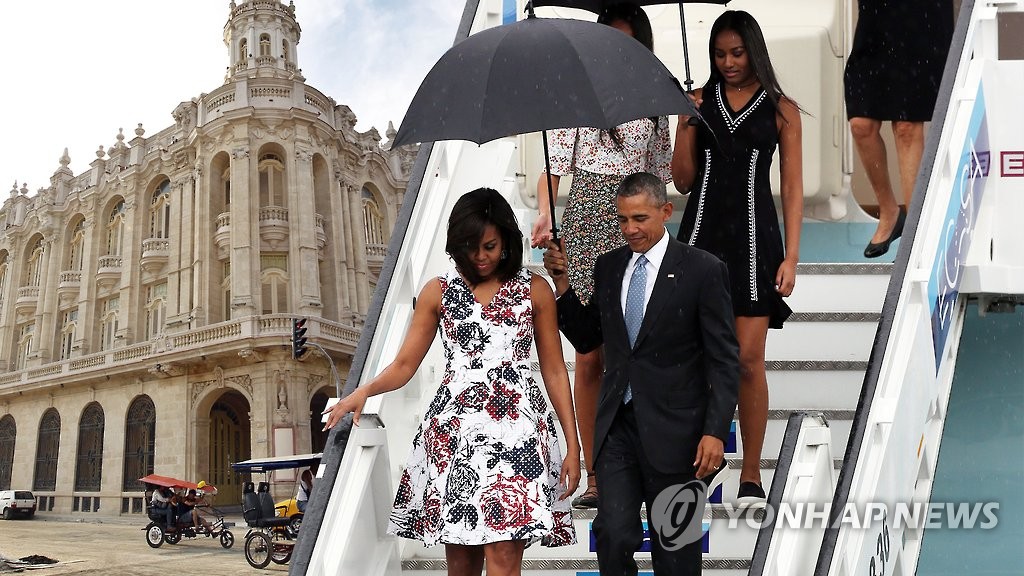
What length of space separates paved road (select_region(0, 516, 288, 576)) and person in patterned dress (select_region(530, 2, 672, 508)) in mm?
13212

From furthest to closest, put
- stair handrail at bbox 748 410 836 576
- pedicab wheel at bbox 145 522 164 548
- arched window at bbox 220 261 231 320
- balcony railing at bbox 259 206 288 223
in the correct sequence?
1. balcony railing at bbox 259 206 288 223
2. arched window at bbox 220 261 231 320
3. pedicab wheel at bbox 145 522 164 548
4. stair handrail at bbox 748 410 836 576

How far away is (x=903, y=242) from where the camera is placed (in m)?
3.10

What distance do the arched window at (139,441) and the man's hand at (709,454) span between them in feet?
115

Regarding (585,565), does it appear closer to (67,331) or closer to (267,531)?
(267,531)

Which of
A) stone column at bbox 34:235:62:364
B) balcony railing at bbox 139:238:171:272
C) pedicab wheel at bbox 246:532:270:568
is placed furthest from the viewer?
stone column at bbox 34:235:62:364

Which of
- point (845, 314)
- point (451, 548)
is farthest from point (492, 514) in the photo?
point (845, 314)

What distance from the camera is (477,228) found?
8.57ft

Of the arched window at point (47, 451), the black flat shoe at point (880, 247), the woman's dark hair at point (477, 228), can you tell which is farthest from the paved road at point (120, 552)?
the woman's dark hair at point (477, 228)

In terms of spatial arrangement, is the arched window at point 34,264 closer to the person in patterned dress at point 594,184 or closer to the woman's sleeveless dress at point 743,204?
the person in patterned dress at point 594,184


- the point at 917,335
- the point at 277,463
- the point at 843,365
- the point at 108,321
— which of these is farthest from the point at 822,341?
the point at 108,321

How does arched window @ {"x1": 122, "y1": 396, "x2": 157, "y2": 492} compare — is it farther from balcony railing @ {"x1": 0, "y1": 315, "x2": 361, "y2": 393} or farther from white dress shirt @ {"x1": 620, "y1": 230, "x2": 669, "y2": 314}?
white dress shirt @ {"x1": 620, "y1": 230, "x2": 669, "y2": 314}

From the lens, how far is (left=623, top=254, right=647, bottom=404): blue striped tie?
271cm

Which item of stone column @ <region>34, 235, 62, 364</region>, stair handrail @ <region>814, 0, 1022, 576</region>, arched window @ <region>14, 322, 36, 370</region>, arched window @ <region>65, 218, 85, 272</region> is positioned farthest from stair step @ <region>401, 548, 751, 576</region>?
arched window @ <region>14, 322, 36, 370</region>

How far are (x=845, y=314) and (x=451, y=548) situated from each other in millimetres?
2780
